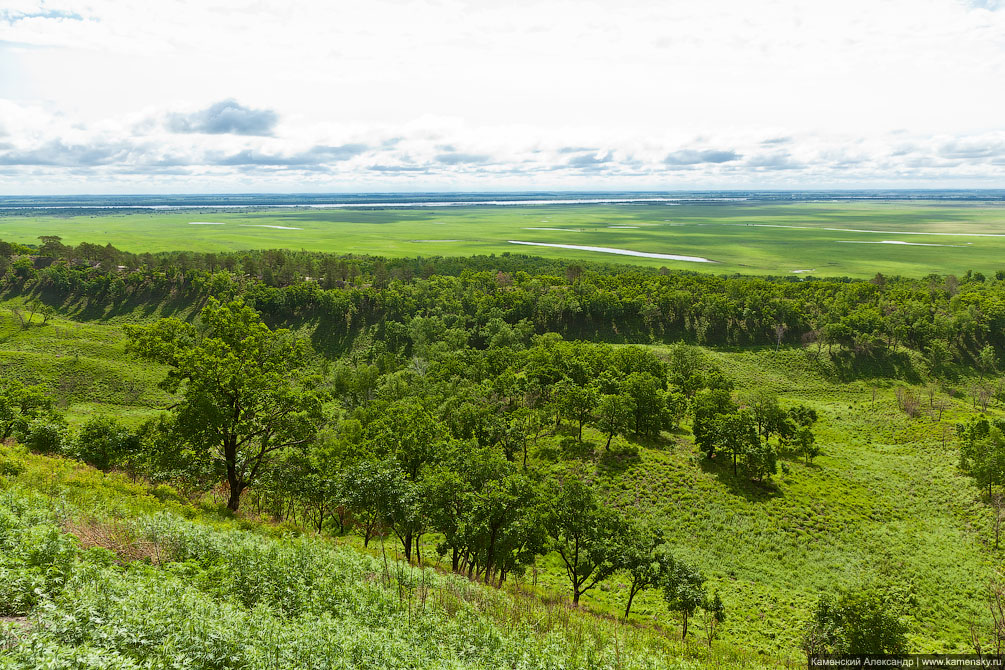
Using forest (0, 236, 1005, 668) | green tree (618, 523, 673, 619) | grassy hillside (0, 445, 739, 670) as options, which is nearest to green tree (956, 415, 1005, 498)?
forest (0, 236, 1005, 668)

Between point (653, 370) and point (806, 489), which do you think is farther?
point (653, 370)

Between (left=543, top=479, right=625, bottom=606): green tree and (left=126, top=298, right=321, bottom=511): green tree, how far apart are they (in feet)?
53.8

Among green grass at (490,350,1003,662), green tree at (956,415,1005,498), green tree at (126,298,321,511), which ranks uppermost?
green tree at (126,298,321,511)

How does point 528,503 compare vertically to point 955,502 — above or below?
above

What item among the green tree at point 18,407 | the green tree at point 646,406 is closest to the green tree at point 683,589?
the green tree at point 646,406

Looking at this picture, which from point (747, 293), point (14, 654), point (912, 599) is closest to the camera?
point (14, 654)

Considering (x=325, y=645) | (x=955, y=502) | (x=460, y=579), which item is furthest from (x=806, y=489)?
(x=325, y=645)

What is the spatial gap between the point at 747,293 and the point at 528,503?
11667cm

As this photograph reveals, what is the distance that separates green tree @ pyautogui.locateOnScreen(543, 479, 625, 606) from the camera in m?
28.3

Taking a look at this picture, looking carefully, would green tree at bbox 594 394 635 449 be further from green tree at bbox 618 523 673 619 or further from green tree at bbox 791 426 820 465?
green tree at bbox 618 523 673 619

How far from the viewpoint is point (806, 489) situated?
53500mm

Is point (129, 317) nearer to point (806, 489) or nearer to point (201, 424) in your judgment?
point (201, 424)

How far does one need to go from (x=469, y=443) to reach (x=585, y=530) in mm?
12313

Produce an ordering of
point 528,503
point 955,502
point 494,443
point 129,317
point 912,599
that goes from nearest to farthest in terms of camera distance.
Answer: point 528,503 → point 912,599 → point 955,502 → point 494,443 → point 129,317
